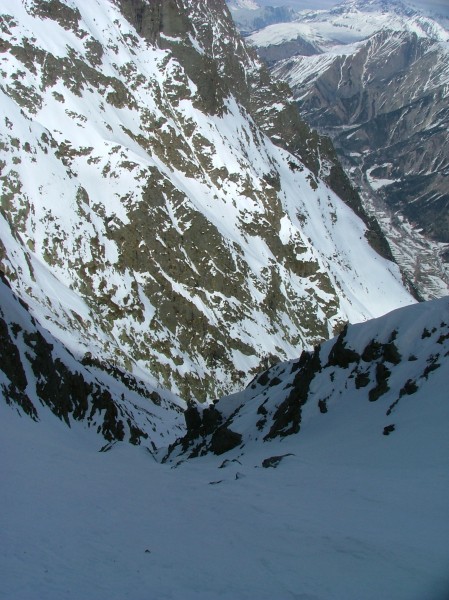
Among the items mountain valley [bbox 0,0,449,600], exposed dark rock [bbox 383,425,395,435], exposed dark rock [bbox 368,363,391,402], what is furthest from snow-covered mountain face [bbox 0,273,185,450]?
exposed dark rock [bbox 368,363,391,402]

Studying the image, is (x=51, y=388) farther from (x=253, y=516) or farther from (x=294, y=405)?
(x=253, y=516)

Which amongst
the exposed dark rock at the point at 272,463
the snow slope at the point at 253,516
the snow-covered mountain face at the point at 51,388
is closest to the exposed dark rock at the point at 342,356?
the snow slope at the point at 253,516

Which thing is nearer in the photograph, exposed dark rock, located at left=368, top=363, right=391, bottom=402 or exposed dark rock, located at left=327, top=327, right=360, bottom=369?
exposed dark rock, located at left=368, top=363, right=391, bottom=402

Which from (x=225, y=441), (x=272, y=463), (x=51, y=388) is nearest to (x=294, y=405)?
(x=225, y=441)

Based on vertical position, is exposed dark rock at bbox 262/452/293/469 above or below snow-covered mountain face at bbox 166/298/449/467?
above

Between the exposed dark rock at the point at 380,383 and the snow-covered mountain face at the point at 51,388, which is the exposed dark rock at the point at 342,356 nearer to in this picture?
the exposed dark rock at the point at 380,383

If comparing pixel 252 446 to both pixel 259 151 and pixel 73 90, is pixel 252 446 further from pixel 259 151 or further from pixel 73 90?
pixel 259 151

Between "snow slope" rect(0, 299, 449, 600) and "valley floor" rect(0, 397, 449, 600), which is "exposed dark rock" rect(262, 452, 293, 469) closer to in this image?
"snow slope" rect(0, 299, 449, 600)
